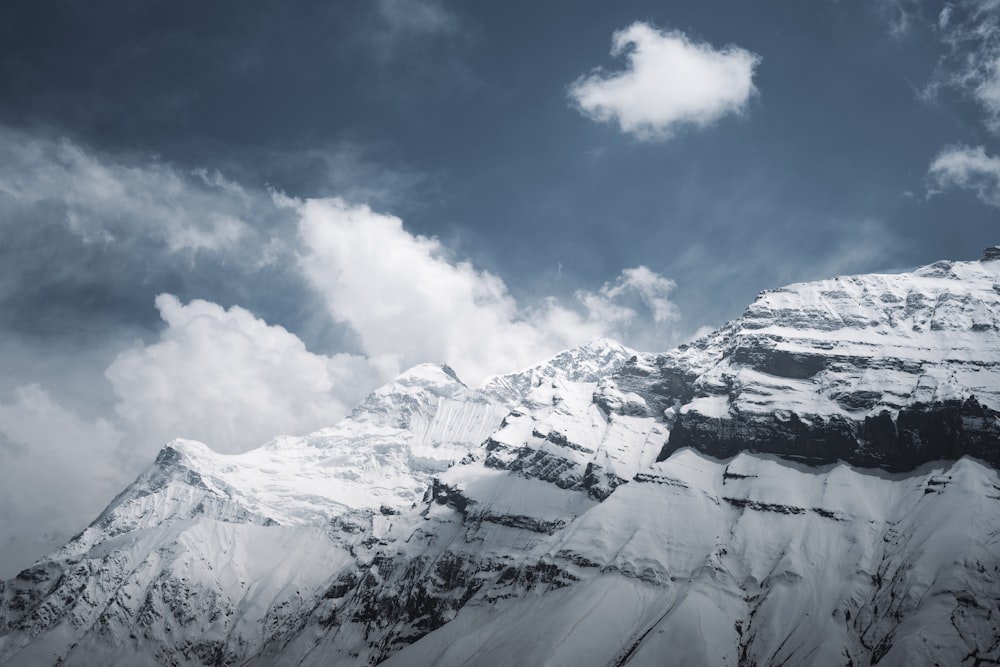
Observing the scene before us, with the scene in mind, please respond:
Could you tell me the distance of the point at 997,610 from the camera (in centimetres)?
19975

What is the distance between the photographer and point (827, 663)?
655 ft

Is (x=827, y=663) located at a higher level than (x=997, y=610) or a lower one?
lower

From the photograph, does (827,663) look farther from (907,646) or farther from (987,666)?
(987,666)

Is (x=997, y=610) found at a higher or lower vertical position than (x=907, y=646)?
higher

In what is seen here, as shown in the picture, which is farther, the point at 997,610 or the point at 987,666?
the point at 997,610

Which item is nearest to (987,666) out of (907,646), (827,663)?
(907,646)

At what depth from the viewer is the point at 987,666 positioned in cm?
18075

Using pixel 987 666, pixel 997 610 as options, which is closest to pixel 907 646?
pixel 987 666

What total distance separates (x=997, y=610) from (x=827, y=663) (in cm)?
4526

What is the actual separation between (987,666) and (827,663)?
3533 cm

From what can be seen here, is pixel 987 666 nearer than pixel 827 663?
Yes

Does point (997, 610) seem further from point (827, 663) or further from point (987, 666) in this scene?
point (827, 663)

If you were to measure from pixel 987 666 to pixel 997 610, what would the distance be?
2459cm

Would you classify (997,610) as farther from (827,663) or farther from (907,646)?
(827,663)
